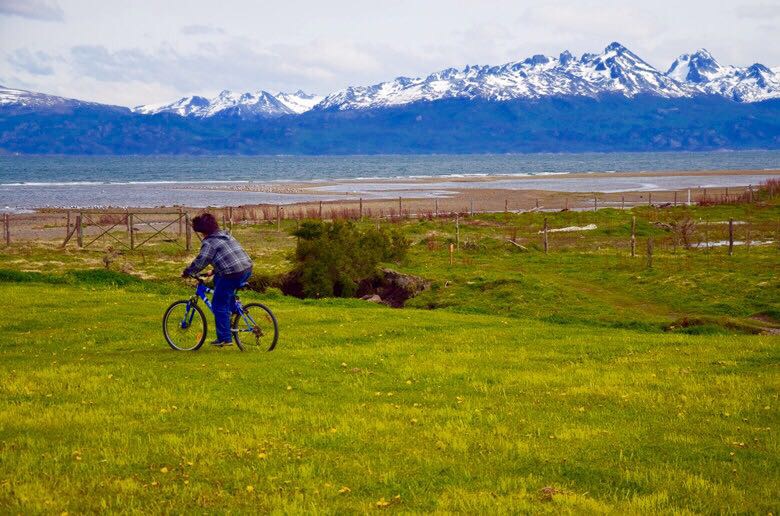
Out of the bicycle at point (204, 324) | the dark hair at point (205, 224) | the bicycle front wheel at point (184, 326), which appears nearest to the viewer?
the dark hair at point (205, 224)

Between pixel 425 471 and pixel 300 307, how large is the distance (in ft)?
60.6

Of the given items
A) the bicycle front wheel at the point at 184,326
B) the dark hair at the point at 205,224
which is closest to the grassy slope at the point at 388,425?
the bicycle front wheel at the point at 184,326

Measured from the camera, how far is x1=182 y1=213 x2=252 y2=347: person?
16844 mm

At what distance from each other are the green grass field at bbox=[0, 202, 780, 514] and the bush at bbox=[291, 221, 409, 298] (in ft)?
Answer: 37.2

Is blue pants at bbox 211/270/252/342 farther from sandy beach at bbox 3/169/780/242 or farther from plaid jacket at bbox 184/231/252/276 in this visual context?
sandy beach at bbox 3/169/780/242

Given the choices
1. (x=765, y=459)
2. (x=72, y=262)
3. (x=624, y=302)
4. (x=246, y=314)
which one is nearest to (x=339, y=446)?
(x=765, y=459)

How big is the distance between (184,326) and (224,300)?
137cm

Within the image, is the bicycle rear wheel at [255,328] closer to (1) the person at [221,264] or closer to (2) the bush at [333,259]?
(1) the person at [221,264]

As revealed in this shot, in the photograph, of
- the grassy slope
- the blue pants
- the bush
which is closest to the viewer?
the grassy slope

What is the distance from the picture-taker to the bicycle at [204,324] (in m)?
17.7

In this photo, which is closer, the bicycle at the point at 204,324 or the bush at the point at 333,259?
the bicycle at the point at 204,324

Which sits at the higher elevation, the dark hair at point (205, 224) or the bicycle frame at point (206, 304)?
the dark hair at point (205, 224)

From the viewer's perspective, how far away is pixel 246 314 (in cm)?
1766

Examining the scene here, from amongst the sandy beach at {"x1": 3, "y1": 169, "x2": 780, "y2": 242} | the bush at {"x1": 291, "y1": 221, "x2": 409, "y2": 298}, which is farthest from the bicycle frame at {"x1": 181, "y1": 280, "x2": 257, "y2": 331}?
the sandy beach at {"x1": 3, "y1": 169, "x2": 780, "y2": 242}
